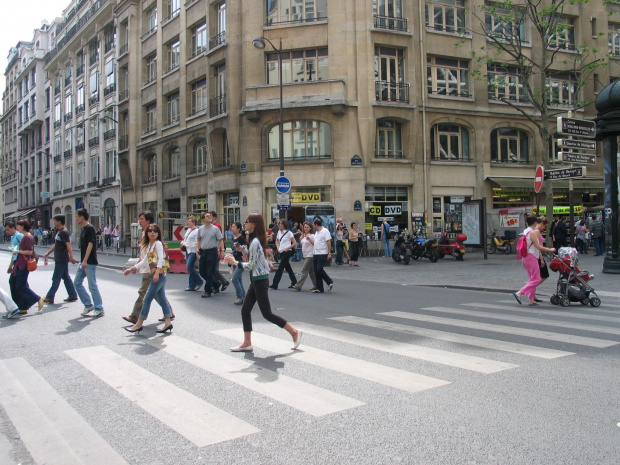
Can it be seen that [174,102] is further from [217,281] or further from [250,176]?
[217,281]

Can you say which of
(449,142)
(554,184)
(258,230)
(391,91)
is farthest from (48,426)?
(554,184)

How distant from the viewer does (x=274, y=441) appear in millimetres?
3629

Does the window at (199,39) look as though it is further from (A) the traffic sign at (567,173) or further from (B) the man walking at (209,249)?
(A) the traffic sign at (567,173)

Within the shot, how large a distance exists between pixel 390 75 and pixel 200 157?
41.2 ft

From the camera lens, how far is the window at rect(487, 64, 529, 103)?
29062mm

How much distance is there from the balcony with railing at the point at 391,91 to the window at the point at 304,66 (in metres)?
2.75

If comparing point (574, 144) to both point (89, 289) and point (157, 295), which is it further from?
point (89, 289)

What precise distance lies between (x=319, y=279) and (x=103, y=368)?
23.9 feet

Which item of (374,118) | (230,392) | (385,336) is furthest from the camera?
(374,118)

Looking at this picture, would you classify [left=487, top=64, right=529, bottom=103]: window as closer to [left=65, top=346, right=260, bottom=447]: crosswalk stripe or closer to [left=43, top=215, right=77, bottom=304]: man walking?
[left=43, top=215, right=77, bottom=304]: man walking

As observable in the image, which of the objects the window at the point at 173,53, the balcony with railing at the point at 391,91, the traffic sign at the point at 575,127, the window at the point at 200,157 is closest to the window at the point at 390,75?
the balcony with railing at the point at 391,91

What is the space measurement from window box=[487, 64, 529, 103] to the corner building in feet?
0.27

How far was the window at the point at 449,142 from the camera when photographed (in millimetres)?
28281

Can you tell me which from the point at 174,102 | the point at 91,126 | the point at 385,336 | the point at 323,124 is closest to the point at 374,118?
the point at 323,124
